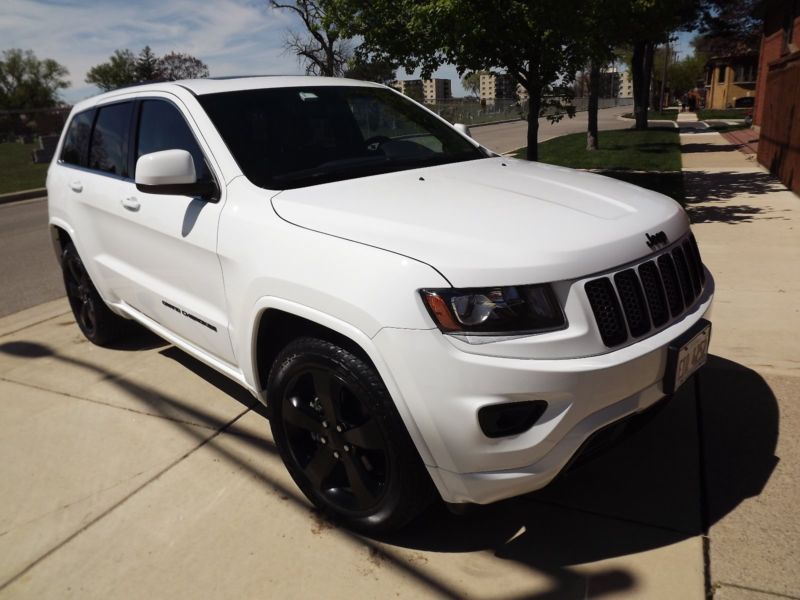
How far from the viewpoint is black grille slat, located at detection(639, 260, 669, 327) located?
238 cm

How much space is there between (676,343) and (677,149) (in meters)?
16.9

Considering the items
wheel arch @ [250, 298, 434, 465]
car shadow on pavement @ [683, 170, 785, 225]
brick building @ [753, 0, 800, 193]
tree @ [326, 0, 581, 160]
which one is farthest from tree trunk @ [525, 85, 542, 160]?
wheel arch @ [250, 298, 434, 465]

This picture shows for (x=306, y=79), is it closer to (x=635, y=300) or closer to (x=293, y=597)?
(x=635, y=300)

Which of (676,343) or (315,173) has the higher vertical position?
(315,173)

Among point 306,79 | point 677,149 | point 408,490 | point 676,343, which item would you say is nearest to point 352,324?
point 408,490

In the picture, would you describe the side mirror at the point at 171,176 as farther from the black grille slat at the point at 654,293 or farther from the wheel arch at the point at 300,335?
the black grille slat at the point at 654,293

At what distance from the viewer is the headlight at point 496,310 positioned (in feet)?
6.92

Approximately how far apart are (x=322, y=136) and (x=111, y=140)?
1551mm

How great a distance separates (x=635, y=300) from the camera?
2.32 metres

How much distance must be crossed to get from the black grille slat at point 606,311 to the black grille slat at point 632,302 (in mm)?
37

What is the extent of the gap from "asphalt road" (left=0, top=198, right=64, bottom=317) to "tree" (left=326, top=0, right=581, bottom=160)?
4.75m

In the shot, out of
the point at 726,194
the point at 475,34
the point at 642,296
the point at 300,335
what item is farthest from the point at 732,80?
the point at 300,335

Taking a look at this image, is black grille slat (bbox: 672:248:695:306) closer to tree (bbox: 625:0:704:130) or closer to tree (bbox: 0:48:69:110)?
tree (bbox: 625:0:704:130)

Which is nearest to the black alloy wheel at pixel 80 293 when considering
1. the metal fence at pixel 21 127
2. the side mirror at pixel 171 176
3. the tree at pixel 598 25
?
the side mirror at pixel 171 176
